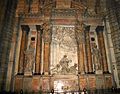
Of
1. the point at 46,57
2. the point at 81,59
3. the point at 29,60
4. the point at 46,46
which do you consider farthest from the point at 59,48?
the point at 29,60

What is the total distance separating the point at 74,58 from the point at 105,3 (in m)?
5.05

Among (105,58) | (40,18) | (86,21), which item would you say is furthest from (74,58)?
(40,18)

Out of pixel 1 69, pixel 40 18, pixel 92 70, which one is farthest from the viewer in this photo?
pixel 40 18

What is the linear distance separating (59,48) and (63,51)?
0.36m

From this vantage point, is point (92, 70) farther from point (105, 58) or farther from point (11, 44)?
point (11, 44)

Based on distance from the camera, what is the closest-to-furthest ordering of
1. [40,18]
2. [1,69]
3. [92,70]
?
[1,69], [92,70], [40,18]

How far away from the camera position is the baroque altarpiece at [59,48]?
11531mm

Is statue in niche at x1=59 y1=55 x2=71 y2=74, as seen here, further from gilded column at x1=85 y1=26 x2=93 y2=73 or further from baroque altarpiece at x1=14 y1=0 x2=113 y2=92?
gilded column at x1=85 y1=26 x2=93 y2=73

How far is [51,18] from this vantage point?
522 inches

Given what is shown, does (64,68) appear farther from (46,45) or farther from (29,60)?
(29,60)

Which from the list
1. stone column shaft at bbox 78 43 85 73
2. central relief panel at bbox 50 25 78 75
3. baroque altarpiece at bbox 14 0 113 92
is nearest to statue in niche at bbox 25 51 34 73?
baroque altarpiece at bbox 14 0 113 92

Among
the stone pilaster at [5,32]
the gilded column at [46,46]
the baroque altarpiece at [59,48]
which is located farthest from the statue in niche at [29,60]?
the stone pilaster at [5,32]

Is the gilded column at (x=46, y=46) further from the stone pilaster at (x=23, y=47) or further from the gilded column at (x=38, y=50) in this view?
the stone pilaster at (x=23, y=47)

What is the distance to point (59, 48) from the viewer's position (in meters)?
12.7
